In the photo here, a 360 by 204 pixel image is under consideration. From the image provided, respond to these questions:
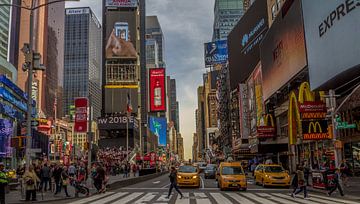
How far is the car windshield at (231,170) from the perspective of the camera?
25.6 m

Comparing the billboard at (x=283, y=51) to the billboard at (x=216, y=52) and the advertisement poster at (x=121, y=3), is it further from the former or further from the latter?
the billboard at (x=216, y=52)

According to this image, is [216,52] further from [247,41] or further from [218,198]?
[218,198]

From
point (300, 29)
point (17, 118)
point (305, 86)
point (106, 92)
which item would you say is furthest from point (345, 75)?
point (106, 92)

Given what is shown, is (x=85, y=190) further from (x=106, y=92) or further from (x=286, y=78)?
(x=106, y=92)

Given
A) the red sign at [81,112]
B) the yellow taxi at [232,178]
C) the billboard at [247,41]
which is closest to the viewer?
the yellow taxi at [232,178]

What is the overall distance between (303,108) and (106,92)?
11392 cm

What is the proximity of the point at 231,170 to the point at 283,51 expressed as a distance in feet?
74.5

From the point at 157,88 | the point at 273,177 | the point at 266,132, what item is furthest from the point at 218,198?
the point at 157,88

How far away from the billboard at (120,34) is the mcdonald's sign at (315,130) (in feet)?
374

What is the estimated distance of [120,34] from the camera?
13888 cm

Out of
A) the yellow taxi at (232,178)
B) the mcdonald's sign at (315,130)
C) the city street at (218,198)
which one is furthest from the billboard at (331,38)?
the yellow taxi at (232,178)

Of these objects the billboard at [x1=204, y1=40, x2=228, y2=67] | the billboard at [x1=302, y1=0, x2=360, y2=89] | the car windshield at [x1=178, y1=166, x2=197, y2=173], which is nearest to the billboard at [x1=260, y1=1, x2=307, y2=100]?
the billboard at [x1=302, y1=0, x2=360, y2=89]

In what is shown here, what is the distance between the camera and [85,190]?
21.3 meters

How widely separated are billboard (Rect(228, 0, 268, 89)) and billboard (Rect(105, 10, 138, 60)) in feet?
164
